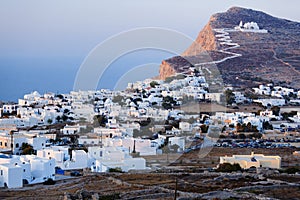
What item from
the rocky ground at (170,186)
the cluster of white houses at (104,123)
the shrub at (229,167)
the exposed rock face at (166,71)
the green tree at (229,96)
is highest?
the exposed rock face at (166,71)

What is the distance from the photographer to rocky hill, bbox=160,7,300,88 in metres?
52.8

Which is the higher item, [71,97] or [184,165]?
[71,97]

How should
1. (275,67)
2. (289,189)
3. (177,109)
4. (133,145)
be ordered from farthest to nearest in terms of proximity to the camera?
(275,67), (177,109), (133,145), (289,189)

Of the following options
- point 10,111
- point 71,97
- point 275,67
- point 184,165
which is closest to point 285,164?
point 184,165

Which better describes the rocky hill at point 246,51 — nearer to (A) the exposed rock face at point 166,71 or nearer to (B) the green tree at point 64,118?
(A) the exposed rock face at point 166,71

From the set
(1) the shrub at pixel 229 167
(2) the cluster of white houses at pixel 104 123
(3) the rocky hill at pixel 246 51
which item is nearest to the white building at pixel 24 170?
(2) the cluster of white houses at pixel 104 123

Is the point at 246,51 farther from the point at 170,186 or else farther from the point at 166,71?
the point at 170,186

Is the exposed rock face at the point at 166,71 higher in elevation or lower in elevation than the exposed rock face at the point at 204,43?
lower

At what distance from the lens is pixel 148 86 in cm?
5056

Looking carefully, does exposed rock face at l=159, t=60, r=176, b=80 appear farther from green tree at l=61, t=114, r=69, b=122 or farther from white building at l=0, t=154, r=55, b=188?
white building at l=0, t=154, r=55, b=188

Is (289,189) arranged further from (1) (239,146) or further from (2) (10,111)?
(2) (10,111)

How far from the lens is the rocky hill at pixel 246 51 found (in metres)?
52.8

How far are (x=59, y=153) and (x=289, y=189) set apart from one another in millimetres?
9488

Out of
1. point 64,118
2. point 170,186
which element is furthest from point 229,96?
point 170,186
